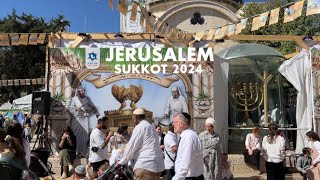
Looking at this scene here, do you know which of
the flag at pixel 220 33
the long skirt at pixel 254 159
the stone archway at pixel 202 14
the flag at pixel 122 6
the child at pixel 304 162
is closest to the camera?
the child at pixel 304 162

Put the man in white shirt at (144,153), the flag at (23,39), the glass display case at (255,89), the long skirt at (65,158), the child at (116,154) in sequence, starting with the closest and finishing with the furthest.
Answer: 1. the man in white shirt at (144,153)
2. the child at (116,154)
3. the long skirt at (65,158)
4. the glass display case at (255,89)
5. the flag at (23,39)

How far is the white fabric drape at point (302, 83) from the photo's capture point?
1327 cm

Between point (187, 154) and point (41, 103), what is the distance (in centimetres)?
837

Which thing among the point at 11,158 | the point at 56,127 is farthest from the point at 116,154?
the point at 56,127

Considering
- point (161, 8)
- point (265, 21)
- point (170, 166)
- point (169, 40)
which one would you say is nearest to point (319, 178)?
point (170, 166)

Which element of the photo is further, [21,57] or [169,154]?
[21,57]

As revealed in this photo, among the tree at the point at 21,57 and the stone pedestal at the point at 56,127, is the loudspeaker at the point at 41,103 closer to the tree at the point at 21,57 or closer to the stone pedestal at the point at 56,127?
the stone pedestal at the point at 56,127

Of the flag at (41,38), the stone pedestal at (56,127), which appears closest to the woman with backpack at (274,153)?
the stone pedestal at (56,127)

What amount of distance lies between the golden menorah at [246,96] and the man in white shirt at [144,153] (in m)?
9.00

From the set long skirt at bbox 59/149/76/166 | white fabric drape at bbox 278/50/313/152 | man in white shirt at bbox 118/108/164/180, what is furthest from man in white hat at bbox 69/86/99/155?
man in white shirt at bbox 118/108/164/180

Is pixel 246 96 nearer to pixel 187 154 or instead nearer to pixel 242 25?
pixel 242 25

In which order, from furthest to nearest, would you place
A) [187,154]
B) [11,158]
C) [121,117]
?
[121,117], [187,154], [11,158]

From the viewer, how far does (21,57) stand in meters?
33.0

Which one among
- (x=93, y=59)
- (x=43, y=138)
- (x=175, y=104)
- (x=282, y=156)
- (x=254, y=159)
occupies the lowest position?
(x=254, y=159)
